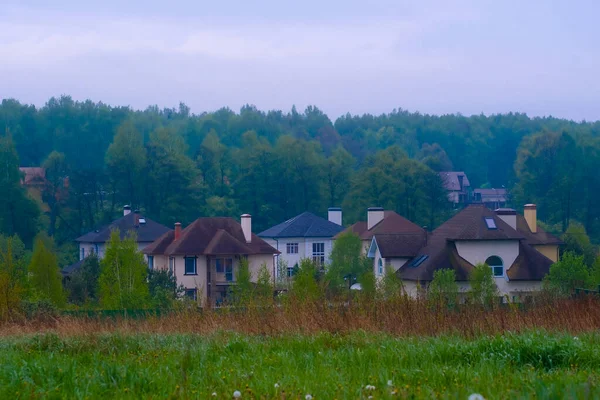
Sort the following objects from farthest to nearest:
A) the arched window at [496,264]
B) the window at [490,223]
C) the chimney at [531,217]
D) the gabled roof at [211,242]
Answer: the chimney at [531,217] → the gabled roof at [211,242] → the window at [490,223] → the arched window at [496,264]

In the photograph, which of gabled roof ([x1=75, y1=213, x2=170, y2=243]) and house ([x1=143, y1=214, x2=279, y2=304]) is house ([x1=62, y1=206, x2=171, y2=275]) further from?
house ([x1=143, y1=214, x2=279, y2=304])

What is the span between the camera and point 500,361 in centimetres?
804

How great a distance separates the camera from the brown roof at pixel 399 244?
45237mm

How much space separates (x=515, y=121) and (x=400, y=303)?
144 meters

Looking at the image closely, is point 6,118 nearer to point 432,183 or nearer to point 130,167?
point 130,167

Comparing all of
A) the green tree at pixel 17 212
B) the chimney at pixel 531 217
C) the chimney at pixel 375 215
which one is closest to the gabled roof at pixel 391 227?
the chimney at pixel 375 215

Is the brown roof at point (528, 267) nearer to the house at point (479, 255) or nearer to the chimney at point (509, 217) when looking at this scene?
the house at point (479, 255)

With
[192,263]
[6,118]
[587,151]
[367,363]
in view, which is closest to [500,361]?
[367,363]

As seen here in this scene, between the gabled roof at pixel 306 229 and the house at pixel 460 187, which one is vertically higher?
the house at pixel 460 187

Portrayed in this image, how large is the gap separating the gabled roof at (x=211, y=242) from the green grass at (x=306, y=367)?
4056 centimetres

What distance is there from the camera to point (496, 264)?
42.9 metres

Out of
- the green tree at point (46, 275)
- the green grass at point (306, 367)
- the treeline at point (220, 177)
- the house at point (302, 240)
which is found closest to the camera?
the green grass at point (306, 367)

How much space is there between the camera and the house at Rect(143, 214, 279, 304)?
50.9m

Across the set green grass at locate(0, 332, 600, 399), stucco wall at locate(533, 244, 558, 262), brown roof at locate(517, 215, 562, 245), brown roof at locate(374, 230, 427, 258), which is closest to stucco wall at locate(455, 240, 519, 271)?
brown roof at locate(374, 230, 427, 258)
